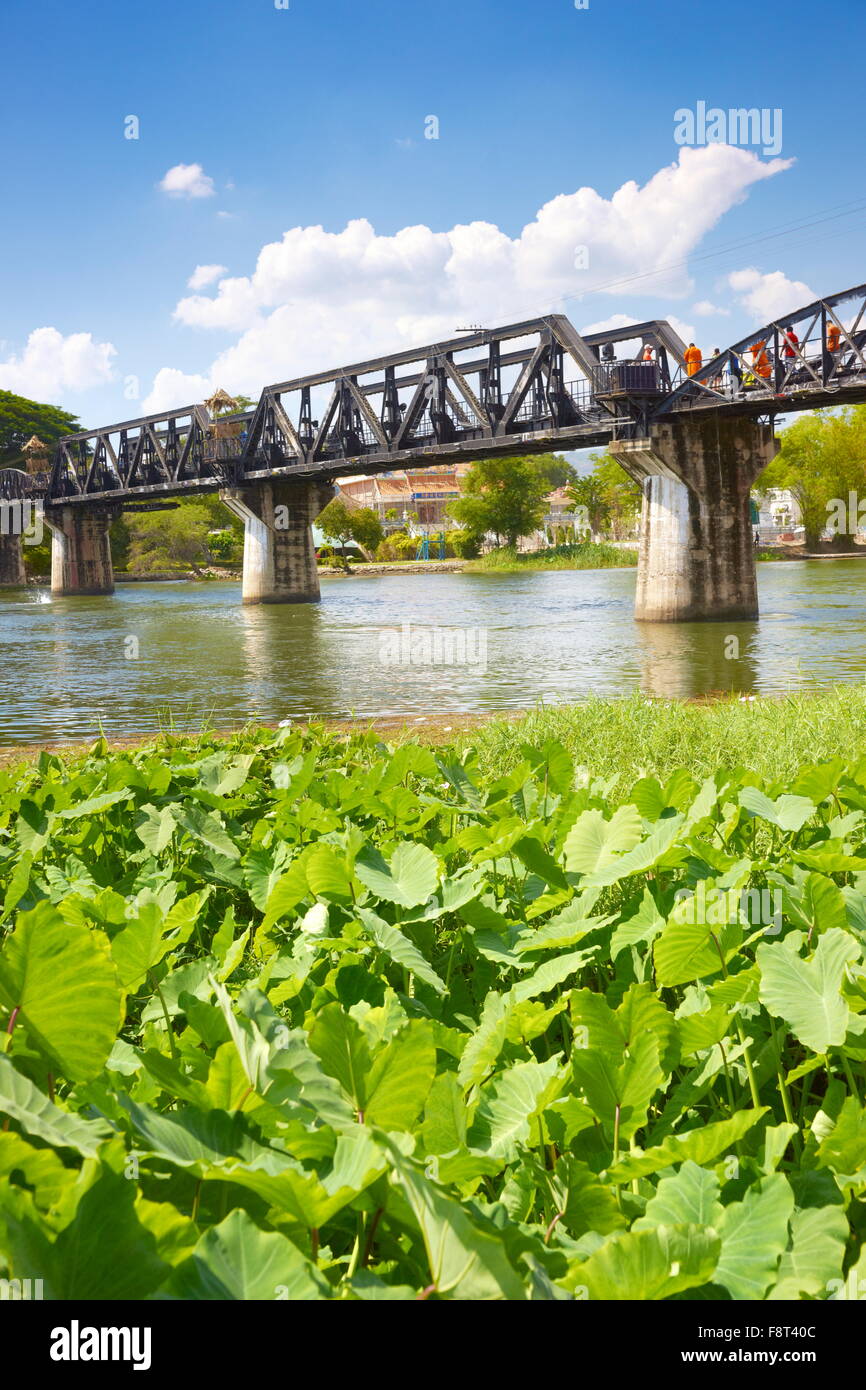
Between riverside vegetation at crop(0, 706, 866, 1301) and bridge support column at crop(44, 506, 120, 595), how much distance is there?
87129mm

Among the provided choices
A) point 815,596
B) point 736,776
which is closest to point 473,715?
point 736,776

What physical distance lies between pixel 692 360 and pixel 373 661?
20.0m

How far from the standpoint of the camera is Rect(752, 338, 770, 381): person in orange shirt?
37812 millimetres

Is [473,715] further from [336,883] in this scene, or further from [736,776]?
[336,883]

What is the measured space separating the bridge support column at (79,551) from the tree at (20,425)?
31.0 meters

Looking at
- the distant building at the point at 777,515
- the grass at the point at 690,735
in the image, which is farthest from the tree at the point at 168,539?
the grass at the point at 690,735

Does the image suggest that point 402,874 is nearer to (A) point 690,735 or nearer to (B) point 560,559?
(A) point 690,735

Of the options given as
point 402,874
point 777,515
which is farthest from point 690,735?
point 777,515

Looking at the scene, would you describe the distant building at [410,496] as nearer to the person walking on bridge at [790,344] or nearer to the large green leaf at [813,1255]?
the person walking on bridge at [790,344]

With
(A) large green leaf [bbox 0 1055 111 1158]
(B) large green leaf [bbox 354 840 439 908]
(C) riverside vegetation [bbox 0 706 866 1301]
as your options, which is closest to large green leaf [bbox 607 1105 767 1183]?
(C) riverside vegetation [bbox 0 706 866 1301]

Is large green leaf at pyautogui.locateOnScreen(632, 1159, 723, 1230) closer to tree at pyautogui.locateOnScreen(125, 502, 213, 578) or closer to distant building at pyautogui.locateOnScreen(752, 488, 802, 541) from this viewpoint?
tree at pyautogui.locateOnScreen(125, 502, 213, 578)

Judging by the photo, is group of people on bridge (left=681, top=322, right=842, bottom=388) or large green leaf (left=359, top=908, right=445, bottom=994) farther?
group of people on bridge (left=681, top=322, right=842, bottom=388)

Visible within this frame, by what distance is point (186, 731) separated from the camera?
15531 mm

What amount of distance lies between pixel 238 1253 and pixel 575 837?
164cm
